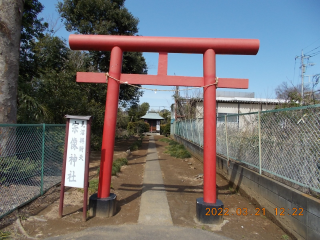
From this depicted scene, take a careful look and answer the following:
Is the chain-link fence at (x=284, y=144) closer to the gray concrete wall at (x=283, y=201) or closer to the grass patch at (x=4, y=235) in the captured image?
the gray concrete wall at (x=283, y=201)

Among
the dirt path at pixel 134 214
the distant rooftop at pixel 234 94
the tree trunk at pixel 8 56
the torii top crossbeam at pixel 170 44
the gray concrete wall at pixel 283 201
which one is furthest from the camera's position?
the distant rooftop at pixel 234 94

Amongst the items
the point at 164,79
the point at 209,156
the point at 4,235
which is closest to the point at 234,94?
the point at 164,79

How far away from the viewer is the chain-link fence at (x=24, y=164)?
14.5 feet

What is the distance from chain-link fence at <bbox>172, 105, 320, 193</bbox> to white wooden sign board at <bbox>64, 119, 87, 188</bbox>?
3485 mm

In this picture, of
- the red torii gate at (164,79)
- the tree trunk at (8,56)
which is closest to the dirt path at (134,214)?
the red torii gate at (164,79)

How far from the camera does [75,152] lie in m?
4.29

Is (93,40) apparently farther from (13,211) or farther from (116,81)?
(13,211)

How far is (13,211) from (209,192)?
3.41 m

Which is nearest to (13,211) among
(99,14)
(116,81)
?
(116,81)

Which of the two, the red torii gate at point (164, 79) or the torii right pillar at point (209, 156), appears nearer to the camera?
the torii right pillar at point (209, 156)

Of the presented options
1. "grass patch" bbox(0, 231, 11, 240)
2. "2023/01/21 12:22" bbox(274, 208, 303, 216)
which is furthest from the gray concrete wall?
"grass patch" bbox(0, 231, 11, 240)

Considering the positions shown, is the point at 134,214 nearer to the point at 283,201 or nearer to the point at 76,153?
the point at 76,153

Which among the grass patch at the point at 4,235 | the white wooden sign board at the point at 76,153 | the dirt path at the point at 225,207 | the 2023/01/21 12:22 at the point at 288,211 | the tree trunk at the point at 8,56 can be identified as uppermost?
the tree trunk at the point at 8,56

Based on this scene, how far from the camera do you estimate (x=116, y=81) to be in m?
4.70
